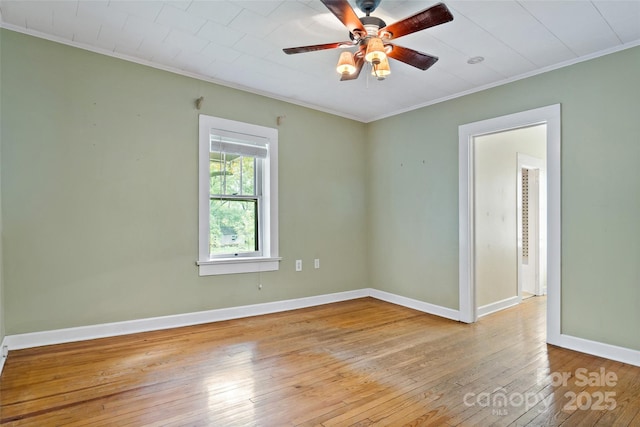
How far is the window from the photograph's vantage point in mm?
3686

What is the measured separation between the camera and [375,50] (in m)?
2.20

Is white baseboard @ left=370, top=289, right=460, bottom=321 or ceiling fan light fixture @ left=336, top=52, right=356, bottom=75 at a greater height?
ceiling fan light fixture @ left=336, top=52, right=356, bottom=75

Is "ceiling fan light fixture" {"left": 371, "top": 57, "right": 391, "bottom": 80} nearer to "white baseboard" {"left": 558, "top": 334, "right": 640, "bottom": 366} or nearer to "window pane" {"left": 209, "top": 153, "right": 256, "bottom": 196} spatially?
"window pane" {"left": 209, "top": 153, "right": 256, "bottom": 196}

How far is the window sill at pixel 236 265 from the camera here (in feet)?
12.0

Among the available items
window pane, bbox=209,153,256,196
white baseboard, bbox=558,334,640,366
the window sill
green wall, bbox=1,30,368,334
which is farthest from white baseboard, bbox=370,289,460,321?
window pane, bbox=209,153,256,196

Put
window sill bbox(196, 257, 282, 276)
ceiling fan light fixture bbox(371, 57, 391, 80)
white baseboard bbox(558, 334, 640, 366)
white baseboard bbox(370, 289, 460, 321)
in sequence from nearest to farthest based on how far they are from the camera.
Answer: ceiling fan light fixture bbox(371, 57, 391, 80)
white baseboard bbox(558, 334, 640, 366)
window sill bbox(196, 257, 282, 276)
white baseboard bbox(370, 289, 460, 321)

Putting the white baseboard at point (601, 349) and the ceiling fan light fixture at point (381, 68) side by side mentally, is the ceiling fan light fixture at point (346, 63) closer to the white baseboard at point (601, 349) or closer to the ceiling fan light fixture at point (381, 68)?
the ceiling fan light fixture at point (381, 68)

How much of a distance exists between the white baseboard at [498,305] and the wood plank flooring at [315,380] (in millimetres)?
564

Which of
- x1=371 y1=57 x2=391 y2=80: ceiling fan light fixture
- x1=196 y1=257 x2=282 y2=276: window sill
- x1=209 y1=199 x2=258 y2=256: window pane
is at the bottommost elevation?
x1=196 y1=257 x2=282 y2=276: window sill

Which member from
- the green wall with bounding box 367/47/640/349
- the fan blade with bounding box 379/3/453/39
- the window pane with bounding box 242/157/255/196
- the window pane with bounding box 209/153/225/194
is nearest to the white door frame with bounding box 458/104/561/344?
the green wall with bounding box 367/47/640/349

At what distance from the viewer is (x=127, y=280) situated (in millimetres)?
3232

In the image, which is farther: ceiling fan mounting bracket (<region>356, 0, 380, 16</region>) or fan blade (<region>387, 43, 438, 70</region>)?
fan blade (<region>387, 43, 438, 70</region>)

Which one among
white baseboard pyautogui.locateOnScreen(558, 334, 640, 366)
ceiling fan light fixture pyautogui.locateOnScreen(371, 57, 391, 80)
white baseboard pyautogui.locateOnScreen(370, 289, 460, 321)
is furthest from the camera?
white baseboard pyautogui.locateOnScreen(370, 289, 460, 321)

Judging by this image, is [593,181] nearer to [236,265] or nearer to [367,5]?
[367,5]
